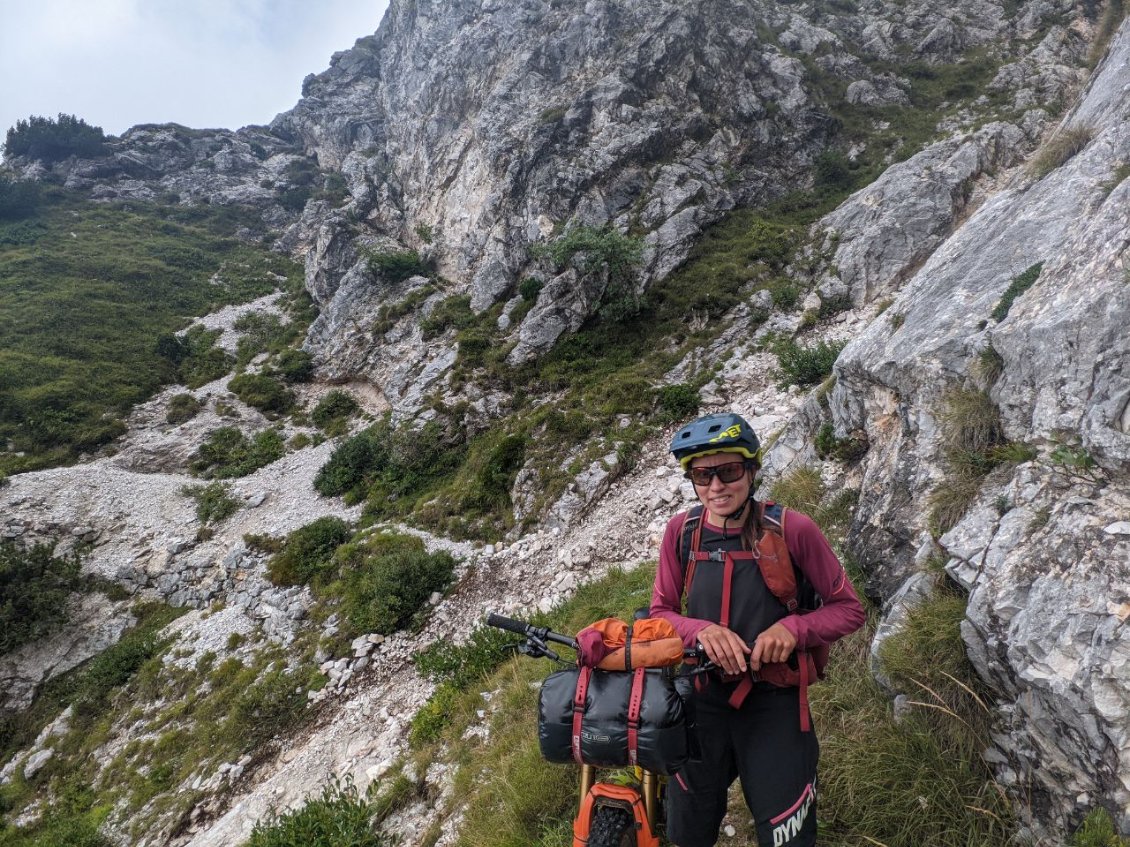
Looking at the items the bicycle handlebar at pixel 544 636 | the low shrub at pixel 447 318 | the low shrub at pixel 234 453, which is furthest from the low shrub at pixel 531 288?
the bicycle handlebar at pixel 544 636

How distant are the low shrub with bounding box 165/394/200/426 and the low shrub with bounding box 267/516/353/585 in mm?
14614

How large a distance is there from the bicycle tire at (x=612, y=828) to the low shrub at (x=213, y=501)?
19.5m

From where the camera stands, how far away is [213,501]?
17.9 metres

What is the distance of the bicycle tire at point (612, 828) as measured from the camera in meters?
2.59

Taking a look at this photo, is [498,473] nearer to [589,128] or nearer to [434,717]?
[434,717]

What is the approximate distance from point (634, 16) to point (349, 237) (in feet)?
86.0

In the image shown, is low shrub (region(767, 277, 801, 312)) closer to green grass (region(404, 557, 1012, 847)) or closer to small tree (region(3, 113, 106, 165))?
green grass (region(404, 557, 1012, 847))

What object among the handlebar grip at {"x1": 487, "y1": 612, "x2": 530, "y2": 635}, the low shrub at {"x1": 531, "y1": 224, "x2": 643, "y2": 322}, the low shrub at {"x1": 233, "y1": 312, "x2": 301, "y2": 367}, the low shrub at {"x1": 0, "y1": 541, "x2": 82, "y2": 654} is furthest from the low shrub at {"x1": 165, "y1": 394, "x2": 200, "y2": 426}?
the handlebar grip at {"x1": 487, "y1": 612, "x2": 530, "y2": 635}

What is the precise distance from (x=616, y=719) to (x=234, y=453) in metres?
25.3

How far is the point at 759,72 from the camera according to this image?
29766mm

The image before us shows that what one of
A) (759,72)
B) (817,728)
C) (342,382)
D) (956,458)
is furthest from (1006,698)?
(759,72)

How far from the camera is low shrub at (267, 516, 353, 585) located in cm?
1317

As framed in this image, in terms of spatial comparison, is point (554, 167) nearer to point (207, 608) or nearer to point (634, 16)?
point (634, 16)

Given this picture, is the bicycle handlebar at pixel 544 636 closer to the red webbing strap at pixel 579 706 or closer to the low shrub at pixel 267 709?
the red webbing strap at pixel 579 706
